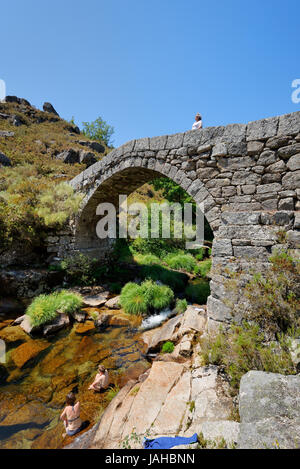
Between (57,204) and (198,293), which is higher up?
(57,204)

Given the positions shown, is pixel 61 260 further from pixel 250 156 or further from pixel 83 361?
pixel 250 156

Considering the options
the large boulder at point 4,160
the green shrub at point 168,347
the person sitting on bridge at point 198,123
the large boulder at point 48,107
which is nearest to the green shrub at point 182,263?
the green shrub at point 168,347

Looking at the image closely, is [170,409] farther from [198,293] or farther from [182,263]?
[182,263]

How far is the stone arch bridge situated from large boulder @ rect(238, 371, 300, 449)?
1626 millimetres

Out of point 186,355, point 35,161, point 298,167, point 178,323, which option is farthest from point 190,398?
point 35,161

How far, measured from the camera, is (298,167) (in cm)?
322

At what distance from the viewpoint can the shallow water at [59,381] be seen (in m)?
2.86

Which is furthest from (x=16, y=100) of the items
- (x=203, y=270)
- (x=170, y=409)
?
(x=170, y=409)

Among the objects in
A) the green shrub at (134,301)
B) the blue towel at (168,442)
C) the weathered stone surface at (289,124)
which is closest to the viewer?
the blue towel at (168,442)

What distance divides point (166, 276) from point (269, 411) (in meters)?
6.79

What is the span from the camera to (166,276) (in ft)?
27.6

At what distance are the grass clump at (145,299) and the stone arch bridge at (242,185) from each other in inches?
106

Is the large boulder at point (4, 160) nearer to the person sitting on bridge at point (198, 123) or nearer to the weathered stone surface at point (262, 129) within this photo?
the person sitting on bridge at point (198, 123)

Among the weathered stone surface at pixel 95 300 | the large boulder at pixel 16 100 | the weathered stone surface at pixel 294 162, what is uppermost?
the large boulder at pixel 16 100
